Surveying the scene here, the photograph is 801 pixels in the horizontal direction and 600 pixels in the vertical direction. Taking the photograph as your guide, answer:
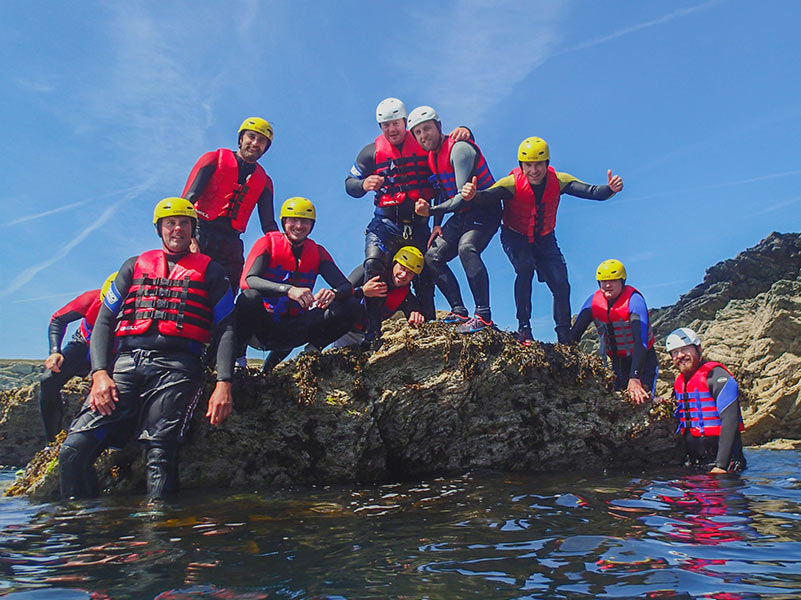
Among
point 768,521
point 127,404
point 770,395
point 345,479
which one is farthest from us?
point 770,395

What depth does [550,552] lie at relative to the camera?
407cm

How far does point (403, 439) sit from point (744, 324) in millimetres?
14913

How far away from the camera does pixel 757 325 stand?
17.3 meters

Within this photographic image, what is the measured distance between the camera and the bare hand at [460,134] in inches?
377

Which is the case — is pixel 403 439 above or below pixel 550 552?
above

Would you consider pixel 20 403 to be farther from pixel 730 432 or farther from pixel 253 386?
pixel 730 432

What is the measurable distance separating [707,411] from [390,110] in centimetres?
643

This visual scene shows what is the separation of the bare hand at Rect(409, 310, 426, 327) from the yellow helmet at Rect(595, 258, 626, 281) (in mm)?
3281

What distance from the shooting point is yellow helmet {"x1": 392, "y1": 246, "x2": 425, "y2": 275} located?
8.66 meters

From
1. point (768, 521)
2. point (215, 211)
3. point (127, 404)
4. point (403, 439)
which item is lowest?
point (768, 521)

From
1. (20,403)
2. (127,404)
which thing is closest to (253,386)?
(127,404)

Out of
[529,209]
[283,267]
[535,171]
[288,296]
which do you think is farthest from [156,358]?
[535,171]

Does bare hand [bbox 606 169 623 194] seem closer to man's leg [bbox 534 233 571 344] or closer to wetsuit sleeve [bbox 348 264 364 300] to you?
man's leg [bbox 534 233 571 344]

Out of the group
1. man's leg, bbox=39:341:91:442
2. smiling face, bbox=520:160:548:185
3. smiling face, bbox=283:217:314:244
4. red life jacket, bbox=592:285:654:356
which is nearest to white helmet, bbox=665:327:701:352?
red life jacket, bbox=592:285:654:356
